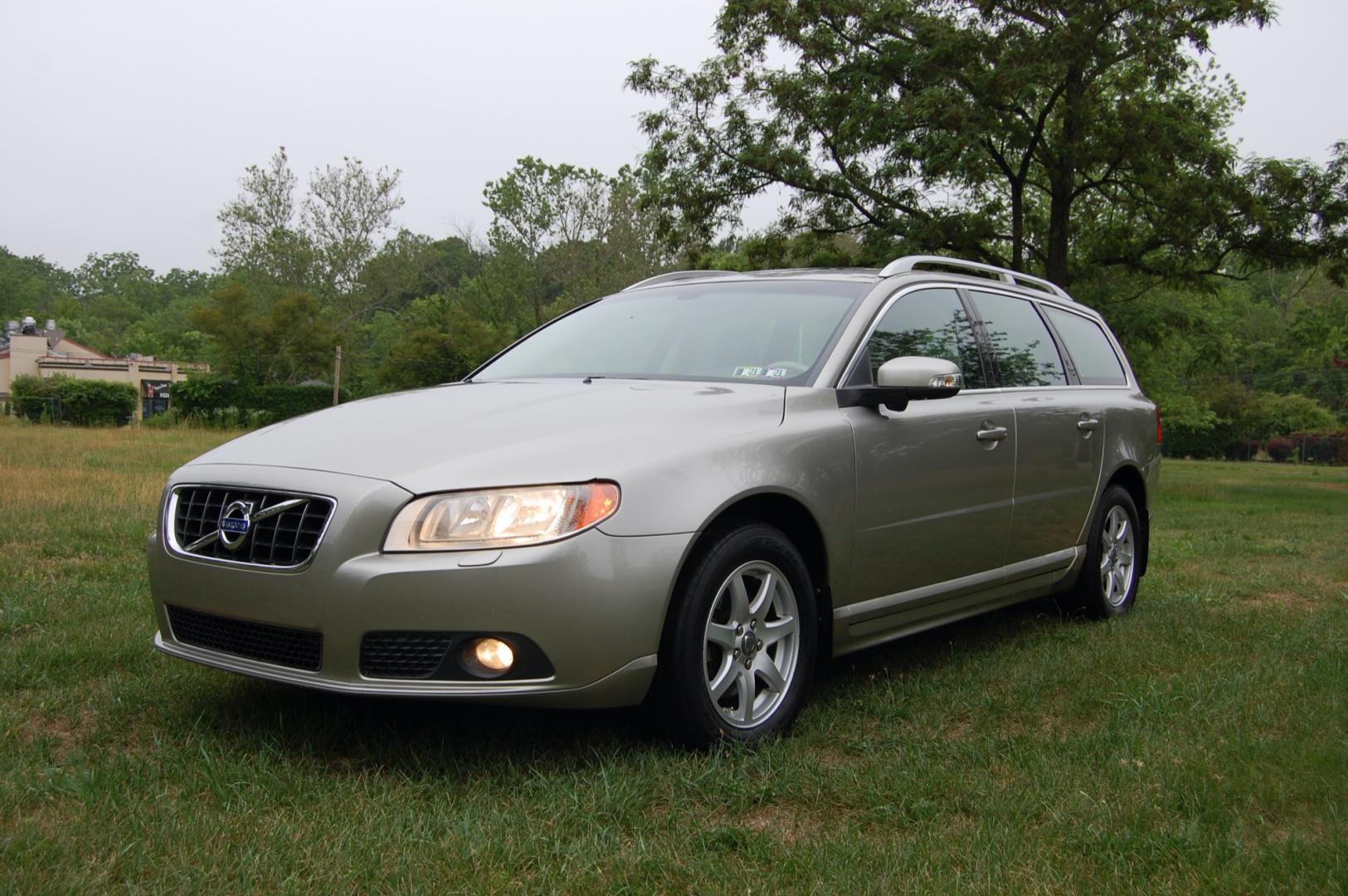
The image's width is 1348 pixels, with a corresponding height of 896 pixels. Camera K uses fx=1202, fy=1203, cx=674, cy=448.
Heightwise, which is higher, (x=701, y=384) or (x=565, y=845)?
(x=701, y=384)

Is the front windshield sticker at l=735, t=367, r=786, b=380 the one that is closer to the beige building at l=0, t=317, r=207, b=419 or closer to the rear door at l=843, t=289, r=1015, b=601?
the rear door at l=843, t=289, r=1015, b=601

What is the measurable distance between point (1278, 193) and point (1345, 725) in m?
16.9

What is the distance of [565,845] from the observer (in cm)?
289

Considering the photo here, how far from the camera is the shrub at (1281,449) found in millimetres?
58531

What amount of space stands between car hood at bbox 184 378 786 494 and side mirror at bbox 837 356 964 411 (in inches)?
12.6

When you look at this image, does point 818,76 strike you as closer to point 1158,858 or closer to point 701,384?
point 701,384

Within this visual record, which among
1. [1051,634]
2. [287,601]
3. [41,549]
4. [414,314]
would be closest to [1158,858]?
[287,601]

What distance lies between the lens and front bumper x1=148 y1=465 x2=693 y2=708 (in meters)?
3.20

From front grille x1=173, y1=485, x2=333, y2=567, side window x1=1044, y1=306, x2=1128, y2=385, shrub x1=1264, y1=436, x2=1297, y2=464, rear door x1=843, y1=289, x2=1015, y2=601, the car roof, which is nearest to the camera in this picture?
front grille x1=173, y1=485, x2=333, y2=567

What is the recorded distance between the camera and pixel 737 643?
12.1ft

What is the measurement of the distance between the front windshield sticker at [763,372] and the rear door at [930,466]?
0.24 m

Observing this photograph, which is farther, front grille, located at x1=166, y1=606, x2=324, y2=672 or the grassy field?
front grille, located at x1=166, y1=606, x2=324, y2=672

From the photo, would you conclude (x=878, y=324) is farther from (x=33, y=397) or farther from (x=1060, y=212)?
(x=33, y=397)

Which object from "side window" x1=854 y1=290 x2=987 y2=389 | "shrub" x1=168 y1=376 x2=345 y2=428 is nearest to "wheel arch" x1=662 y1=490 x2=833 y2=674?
"side window" x1=854 y1=290 x2=987 y2=389
